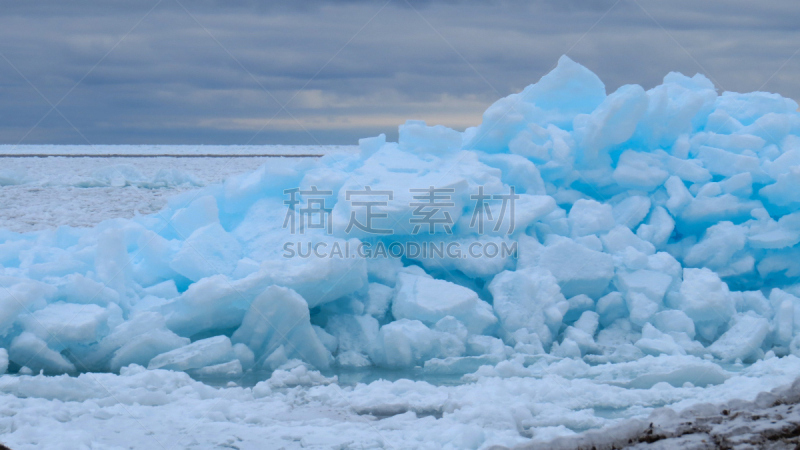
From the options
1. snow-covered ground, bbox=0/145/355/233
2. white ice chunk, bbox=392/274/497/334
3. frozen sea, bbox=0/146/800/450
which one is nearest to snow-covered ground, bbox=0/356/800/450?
frozen sea, bbox=0/146/800/450

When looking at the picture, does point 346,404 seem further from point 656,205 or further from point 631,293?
point 656,205

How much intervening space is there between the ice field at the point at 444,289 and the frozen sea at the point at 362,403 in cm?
1

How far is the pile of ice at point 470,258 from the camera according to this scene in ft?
13.4

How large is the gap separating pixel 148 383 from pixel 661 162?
4.07 m

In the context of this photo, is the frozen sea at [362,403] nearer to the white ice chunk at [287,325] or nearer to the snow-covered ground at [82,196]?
the white ice chunk at [287,325]

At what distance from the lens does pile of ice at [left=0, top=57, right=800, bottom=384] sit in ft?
13.4

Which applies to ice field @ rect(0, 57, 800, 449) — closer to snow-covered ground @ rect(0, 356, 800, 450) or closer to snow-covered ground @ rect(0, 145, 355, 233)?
snow-covered ground @ rect(0, 356, 800, 450)

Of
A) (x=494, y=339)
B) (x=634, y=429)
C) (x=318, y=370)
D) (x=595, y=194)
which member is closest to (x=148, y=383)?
(x=318, y=370)

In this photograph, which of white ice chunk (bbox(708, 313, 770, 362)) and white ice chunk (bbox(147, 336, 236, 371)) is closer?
white ice chunk (bbox(147, 336, 236, 371))

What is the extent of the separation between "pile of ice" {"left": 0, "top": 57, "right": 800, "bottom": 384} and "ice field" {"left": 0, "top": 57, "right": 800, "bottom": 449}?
18mm

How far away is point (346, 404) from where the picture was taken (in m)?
3.28

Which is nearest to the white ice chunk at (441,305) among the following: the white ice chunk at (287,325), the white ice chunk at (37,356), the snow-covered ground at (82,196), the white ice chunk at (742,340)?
the white ice chunk at (287,325)

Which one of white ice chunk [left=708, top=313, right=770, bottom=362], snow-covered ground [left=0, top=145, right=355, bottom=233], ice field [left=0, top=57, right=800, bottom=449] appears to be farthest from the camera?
snow-covered ground [left=0, top=145, right=355, bottom=233]

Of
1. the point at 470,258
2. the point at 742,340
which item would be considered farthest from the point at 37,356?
the point at 742,340
